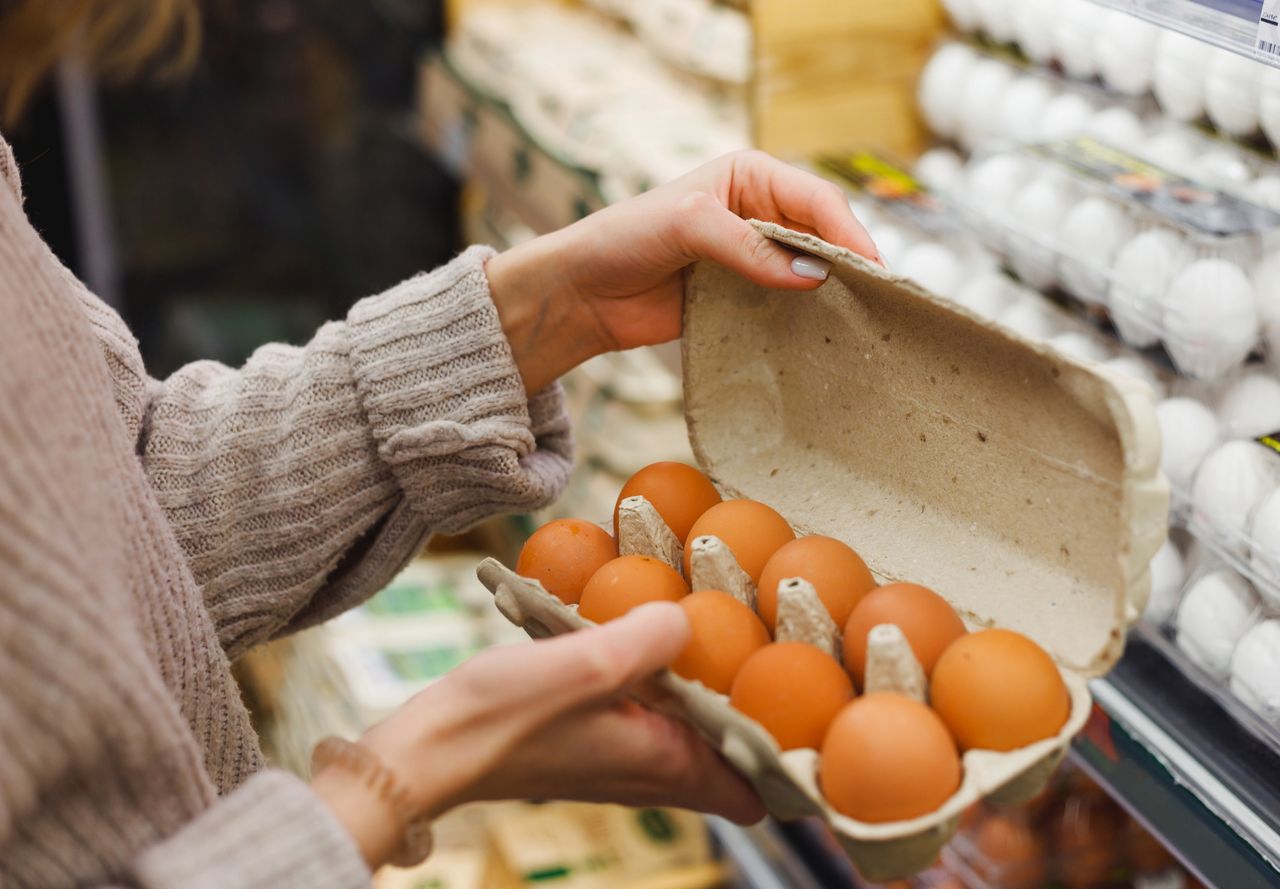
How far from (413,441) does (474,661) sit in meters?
0.34

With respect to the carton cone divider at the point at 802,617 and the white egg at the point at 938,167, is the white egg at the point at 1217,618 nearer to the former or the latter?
the carton cone divider at the point at 802,617

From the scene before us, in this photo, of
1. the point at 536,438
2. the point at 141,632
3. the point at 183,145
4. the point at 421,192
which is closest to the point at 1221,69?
the point at 536,438

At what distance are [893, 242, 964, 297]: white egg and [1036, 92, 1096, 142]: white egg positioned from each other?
0.19m

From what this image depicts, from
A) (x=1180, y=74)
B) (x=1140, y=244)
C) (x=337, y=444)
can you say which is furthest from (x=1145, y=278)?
(x=337, y=444)

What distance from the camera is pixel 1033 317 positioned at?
151 cm

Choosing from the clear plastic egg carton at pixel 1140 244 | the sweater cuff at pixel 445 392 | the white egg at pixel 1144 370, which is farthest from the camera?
the white egg at pixel 1144 370

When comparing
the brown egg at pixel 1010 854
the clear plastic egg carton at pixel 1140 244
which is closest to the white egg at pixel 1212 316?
the clear plastic egg carton at pixel 1140 244

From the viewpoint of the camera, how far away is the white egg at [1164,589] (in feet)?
4.18

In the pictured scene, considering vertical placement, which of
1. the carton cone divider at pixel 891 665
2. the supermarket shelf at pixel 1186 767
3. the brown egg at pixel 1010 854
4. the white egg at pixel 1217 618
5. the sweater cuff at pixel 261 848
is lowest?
the brown egg at pixel 1010 854

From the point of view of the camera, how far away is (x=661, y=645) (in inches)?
34.4

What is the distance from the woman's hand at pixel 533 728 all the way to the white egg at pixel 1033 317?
0.79 meters

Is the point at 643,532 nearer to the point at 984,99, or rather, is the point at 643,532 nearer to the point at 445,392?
the point at 445,392

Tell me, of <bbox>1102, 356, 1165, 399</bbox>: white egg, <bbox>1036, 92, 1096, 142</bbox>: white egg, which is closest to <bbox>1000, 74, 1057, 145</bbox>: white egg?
<bbox>1036, 92, 1096, 142</bbox>: white egg

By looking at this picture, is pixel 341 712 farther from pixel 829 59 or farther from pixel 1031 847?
pixel 829 59
